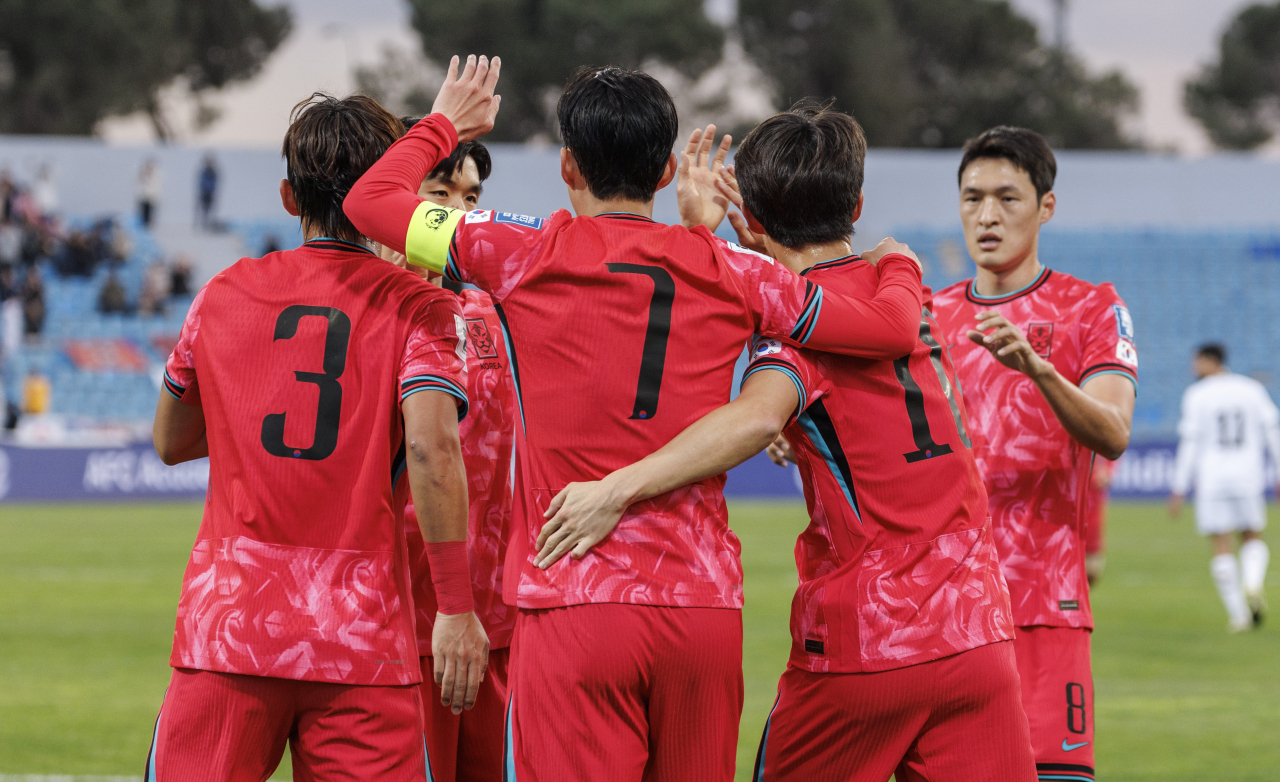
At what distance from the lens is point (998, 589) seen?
2.97 m

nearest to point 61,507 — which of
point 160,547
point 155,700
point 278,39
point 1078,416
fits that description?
point 160,547

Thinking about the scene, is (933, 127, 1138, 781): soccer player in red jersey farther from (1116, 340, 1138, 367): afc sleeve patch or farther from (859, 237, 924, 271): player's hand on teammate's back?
(859, 237, 924, 271): player's hand on teammate's back

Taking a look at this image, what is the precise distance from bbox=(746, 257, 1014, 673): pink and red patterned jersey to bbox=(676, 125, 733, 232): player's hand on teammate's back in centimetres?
29

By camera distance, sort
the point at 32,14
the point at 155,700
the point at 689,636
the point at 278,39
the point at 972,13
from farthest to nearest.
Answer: the point at 972,13
the point at 278,39
the point at 32,14
the point at 155,700
the point at 689,636

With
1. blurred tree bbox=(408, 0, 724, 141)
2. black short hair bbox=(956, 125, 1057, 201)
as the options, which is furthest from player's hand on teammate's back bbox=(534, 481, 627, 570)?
blurred tree bbox=(408, 0, 724, 141)

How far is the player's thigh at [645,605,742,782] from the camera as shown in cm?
258

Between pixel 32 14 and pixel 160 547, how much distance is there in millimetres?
33658

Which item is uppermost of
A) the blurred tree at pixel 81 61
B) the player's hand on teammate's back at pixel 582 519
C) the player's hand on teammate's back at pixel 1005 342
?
the blurred tree at pixel 81 61

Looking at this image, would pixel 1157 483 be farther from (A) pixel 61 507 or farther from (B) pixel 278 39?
(B) pixel 278 39

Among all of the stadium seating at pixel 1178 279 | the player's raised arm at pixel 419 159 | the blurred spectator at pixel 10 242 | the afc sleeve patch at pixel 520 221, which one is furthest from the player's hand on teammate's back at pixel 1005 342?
the blurred spectator at pixel 10 242

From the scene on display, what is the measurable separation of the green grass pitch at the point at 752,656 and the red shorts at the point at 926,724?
361 centimetres

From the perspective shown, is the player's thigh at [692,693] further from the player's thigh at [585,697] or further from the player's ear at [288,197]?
the player's ear at [288,197]

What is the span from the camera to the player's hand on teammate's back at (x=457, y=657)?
2857 mm

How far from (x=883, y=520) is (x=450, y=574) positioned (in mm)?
959
